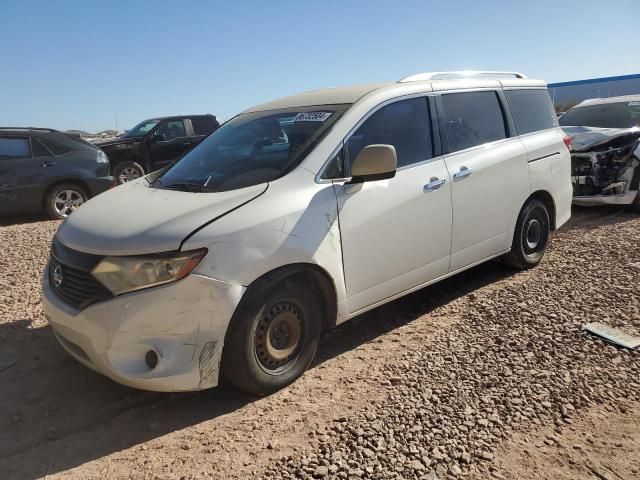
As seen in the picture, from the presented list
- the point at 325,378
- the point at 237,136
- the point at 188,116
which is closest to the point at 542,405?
the point at 325,378

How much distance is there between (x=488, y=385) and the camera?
3195mm

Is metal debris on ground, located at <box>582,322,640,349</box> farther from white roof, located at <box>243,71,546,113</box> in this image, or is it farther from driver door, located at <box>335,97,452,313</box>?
white roof, located at <box>243,71,546,113</box>

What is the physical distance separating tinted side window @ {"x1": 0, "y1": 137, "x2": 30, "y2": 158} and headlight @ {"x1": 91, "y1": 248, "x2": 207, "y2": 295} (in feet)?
24.3

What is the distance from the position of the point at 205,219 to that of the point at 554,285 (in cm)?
336

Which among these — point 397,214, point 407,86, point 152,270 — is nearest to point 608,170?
point 407,86

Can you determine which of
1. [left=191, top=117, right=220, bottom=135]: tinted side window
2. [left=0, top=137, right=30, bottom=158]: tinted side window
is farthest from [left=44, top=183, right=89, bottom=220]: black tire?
[left=191, top=117, right=220, bottom=135]: tinted side window

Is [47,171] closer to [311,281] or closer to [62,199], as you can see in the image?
[62,199]

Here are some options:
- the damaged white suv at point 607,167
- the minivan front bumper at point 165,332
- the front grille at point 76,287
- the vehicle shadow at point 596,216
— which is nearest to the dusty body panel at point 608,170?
the damaged white suv at point 607,167

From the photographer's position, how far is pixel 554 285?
4.79m

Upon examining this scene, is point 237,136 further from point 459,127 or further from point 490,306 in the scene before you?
point 490,306

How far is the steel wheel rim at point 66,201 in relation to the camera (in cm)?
900

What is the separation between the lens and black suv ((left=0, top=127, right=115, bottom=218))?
8.66m

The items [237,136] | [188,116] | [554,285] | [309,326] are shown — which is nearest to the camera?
[309,326]

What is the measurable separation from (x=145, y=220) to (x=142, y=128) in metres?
11.3
